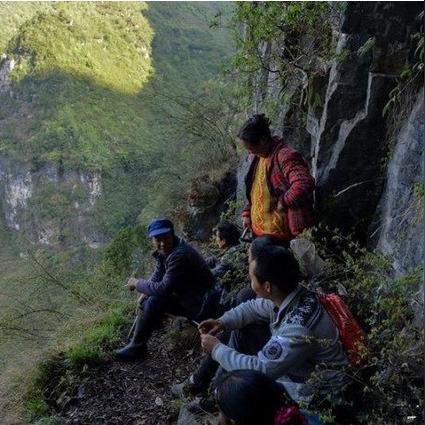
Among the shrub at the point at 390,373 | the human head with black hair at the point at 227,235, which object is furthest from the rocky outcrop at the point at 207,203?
the shrub at the point at 390,373

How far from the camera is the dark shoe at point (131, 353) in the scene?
4.34 metres

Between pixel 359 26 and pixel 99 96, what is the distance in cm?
6239

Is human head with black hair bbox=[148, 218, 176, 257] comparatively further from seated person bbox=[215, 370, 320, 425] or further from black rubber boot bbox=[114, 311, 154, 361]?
seated person bbox=[215, 370, 320, 425]

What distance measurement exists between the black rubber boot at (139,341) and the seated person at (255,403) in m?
2.40

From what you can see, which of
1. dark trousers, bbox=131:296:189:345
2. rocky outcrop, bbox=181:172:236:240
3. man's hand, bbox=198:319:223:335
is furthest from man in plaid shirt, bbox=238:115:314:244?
rocky outcrop, bbox=181:172:236:240

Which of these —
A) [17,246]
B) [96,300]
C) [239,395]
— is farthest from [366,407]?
[17,246]

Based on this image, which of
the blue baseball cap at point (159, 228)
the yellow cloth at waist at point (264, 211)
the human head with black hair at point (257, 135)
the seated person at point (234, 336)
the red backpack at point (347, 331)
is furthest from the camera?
the blue baseball cap at point (159, 228)

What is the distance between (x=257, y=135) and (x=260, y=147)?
0.34 feet

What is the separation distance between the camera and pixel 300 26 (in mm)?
4703

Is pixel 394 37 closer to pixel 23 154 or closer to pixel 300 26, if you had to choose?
pixel 300 26

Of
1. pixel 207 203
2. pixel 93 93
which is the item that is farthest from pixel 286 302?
pixel 93 93

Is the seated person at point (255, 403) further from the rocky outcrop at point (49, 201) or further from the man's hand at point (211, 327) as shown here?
the rocky outcrop at point (49, 201)

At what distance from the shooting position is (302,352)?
7.45ft

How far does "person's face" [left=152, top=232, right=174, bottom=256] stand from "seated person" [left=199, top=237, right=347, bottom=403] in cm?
153
